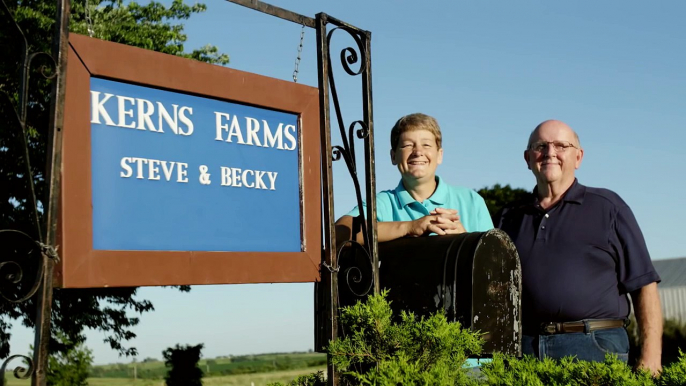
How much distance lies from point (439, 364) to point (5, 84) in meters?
11.5

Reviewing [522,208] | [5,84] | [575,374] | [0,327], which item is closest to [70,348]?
[0,327]

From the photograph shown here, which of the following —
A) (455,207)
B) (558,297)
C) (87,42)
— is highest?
(87,42)

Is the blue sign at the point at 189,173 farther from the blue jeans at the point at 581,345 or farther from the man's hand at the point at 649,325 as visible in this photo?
the man's hand at the point at 649,325

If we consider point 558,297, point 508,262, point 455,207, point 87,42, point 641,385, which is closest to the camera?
point 87,42

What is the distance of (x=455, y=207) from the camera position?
173 inches

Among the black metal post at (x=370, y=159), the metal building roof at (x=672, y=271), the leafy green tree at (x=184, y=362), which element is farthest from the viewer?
the metal building roof at (x=672, y=271)

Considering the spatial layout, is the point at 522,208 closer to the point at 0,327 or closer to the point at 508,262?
the point at 508,262

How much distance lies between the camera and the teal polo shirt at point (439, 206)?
172 inches

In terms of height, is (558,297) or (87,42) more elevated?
(87,42)

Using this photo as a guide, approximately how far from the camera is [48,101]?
42.2ft

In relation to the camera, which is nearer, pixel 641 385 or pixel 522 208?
pixel 641 385

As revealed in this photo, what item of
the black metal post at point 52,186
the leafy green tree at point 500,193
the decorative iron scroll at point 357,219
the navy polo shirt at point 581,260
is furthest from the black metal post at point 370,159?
the leafy green tree at point 500,193

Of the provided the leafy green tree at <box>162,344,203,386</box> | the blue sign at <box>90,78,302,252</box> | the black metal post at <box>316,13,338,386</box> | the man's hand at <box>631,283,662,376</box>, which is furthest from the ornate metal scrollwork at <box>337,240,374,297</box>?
the leafy green tree at <box>162,344,203,386</box>

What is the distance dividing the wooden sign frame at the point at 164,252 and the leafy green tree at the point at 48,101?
923cm
